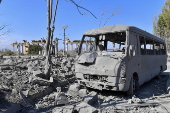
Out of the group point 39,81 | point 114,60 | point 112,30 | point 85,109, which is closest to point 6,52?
point 39,81

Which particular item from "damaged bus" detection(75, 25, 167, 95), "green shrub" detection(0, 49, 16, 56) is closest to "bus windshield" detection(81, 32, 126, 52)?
"damaged bus" detection(75, 25, 167, 95)

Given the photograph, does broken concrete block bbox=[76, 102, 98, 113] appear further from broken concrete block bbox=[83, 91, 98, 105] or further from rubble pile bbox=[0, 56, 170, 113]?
broken concrete block bbox=[83, 91, 98, 105]

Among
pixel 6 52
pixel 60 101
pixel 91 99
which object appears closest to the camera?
pixel 60 101

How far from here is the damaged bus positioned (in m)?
5.58

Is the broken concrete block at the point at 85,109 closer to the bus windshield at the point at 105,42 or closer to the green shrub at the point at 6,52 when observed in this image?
the bus windshield at the point at 105,42

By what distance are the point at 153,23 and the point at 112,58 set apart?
139 ft

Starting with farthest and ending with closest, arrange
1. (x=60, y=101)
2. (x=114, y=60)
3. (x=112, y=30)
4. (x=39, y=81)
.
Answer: (x=39, y=81), (x=112, y=30), (x=114, y=60), (x=60, y=101)

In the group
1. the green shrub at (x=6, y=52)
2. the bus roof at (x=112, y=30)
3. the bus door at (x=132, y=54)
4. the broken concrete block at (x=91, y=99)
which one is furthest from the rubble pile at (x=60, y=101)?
the green shrub at (x=6, y=52)

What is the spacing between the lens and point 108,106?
16.3 feet

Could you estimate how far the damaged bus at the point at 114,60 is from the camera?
18.3 ft

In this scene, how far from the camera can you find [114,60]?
18.7 ft

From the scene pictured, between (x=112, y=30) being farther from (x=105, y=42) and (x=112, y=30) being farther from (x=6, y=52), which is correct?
(x=6, y=52)

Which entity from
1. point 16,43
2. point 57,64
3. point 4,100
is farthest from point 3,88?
point 16,43

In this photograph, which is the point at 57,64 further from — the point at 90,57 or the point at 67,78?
the point at 90,57
